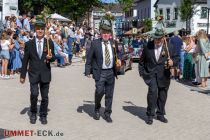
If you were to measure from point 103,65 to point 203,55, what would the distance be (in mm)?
7208

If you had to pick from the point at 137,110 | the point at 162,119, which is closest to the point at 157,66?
the point at 162,119

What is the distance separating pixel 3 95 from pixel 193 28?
61.4 m

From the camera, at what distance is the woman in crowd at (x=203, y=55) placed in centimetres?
1591

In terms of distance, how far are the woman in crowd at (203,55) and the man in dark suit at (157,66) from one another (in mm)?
6231

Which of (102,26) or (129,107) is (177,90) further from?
(102,26)

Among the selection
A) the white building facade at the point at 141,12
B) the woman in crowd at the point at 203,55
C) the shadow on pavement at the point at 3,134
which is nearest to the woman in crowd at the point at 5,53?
the woman in crowd at the point at 203,55

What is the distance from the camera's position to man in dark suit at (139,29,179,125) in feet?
32.0

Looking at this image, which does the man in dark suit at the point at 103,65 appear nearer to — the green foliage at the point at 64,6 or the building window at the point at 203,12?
the green foliage at the point at 64,6

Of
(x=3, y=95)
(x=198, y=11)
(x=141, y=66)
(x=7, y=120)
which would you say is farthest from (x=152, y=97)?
(x=198, y=11)

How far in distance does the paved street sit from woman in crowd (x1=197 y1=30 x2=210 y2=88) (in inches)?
30.7

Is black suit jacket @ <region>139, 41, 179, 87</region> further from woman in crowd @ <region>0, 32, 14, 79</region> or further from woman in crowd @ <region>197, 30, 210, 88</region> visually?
woman in crowd @ <region>0, 32, 14, 79</region>

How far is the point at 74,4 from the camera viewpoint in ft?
192

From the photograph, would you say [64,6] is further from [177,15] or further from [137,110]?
[137,110]

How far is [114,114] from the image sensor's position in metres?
10.6
